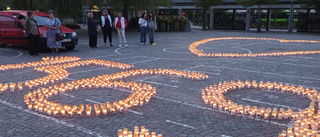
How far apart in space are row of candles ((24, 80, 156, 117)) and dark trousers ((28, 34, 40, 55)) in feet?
21.6

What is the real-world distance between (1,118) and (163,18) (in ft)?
99.1

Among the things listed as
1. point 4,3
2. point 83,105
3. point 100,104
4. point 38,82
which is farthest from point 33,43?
point 4,3

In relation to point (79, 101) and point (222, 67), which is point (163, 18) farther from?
point (79, 101)

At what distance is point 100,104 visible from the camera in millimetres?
6684

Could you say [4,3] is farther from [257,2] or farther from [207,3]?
[257,2]

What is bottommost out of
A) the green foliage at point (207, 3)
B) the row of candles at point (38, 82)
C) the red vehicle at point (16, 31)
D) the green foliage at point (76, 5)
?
the row of candles at point (38, 82)

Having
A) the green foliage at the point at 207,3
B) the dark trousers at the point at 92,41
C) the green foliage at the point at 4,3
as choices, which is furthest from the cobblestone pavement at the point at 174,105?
the green foliage at the point at 4,3

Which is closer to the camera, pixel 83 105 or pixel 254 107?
pixel 254 107

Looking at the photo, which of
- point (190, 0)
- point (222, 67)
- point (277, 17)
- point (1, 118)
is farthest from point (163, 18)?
point (1, 118)

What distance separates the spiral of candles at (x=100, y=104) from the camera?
19.6 feet

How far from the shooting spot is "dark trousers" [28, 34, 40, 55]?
13.5 meters

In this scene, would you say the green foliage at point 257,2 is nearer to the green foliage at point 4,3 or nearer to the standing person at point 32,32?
the standing person at point 32,32

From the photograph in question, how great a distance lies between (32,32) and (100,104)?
27.3 feet

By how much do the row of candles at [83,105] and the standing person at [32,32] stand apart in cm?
655
